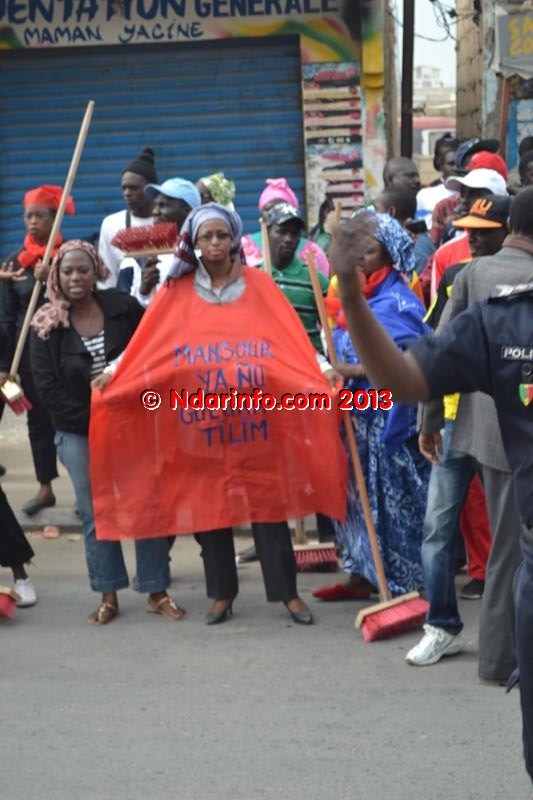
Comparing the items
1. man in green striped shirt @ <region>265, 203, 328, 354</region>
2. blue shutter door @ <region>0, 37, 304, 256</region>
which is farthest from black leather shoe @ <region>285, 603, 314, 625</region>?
blue shutter door @ <region>0, 37, 304, 256</region>

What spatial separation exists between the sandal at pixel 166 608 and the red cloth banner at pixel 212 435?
1.13 ft

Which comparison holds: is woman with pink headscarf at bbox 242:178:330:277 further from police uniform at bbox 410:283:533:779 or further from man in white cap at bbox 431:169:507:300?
police uniform at bbox 410:283:533:779

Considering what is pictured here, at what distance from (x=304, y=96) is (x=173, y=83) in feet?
4.04

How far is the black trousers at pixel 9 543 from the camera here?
7.19 meters

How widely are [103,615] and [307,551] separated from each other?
1.20 metres

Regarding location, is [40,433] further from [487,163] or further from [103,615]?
[487,163]

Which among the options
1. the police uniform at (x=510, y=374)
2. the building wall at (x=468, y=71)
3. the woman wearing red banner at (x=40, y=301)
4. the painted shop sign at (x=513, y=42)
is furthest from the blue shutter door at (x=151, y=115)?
the police uniform at (x=510, y=374)

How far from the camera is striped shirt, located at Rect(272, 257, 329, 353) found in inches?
302

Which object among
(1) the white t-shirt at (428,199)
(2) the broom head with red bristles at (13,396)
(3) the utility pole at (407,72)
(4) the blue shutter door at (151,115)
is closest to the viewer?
(2) the broom head with red bristles at (13,396)

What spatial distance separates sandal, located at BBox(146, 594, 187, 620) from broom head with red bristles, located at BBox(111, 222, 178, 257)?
1745 millimetres

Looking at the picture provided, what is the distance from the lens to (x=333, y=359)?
6812 mm

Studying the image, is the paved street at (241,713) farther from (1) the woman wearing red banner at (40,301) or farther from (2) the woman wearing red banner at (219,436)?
(1) the woman wearing red banner at (40,301)

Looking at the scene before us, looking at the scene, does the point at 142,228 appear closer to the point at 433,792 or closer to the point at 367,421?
the point at 367,421

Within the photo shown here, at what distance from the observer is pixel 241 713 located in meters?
5.53
